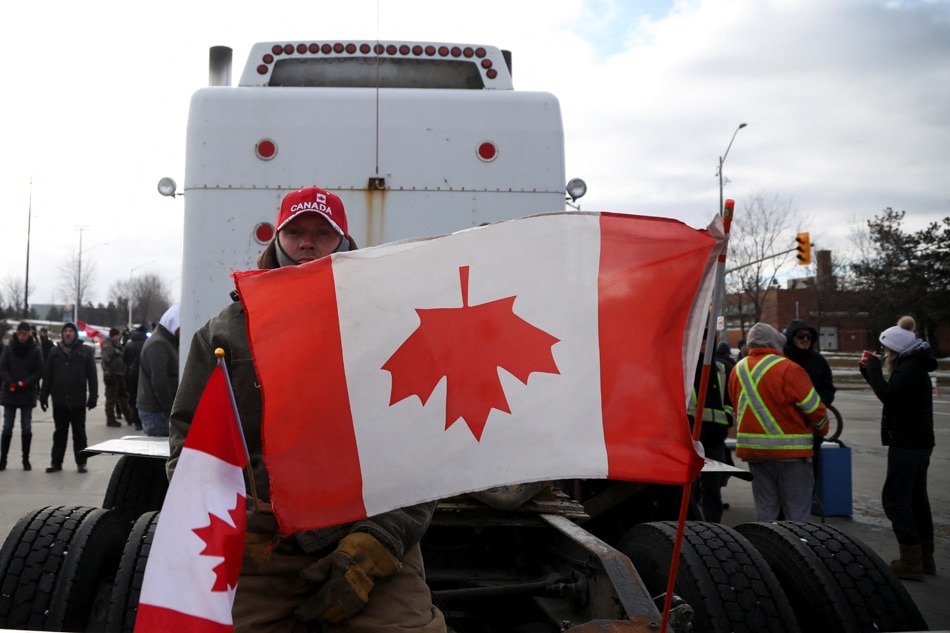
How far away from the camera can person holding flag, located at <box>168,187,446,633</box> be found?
2.35 meters

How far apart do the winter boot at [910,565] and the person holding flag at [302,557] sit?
5227 millimetres

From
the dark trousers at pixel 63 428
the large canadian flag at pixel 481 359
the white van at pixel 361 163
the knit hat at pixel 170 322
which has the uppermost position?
the white van at pixel 361 163

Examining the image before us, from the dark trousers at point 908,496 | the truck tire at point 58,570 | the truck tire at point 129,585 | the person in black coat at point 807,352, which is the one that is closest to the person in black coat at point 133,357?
the person in black coat at point 807,352

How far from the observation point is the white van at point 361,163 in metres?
4.86

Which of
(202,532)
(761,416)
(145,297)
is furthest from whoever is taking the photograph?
(145,297)

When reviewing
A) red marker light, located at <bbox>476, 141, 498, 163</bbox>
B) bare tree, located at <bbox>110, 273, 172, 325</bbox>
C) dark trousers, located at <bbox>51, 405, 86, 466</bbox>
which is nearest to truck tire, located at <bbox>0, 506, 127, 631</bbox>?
red marker light, located at <bbox>476, 141, 498, 163</bbox>

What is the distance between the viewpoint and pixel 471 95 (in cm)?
505

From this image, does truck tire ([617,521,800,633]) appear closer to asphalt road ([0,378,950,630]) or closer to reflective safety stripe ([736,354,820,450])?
asphalt road ([0,378,950,630])

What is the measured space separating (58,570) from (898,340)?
612cm

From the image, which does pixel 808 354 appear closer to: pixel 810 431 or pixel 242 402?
pixel 810 431

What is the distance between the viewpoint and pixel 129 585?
124 inches

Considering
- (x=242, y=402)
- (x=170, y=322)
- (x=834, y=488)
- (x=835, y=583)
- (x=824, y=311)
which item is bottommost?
(x=834, y=488)

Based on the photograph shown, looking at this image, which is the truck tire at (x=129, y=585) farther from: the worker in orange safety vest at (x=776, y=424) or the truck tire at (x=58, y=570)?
the worker in orange safety vest at (x=776, y=424)

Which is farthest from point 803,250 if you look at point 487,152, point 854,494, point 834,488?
point 487,152
